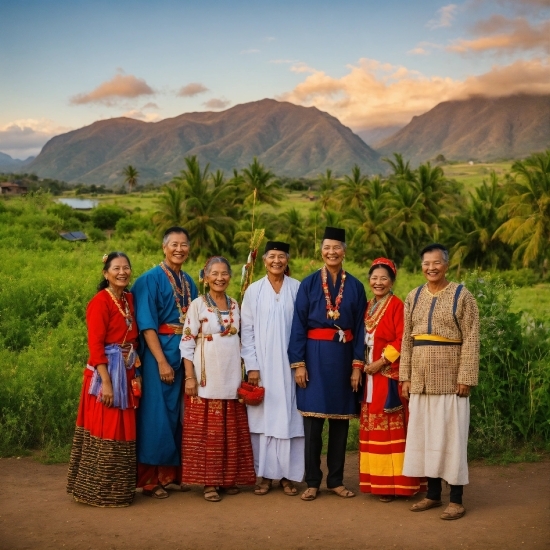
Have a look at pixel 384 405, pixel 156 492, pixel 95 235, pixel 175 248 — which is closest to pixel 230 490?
pixel 156 492

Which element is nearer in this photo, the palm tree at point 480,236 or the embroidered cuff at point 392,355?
the embroidered cuff at point 392,355

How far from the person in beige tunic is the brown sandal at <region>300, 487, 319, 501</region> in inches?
27.0

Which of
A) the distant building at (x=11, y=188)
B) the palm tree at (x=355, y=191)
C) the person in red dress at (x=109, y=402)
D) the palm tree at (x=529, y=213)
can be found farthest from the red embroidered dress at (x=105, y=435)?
the distant building at (x=11, y=188)

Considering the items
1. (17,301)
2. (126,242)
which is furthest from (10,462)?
(126,242)

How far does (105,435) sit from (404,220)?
34.1 meters

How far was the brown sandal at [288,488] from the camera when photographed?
536cm

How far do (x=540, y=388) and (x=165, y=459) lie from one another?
11.8ft

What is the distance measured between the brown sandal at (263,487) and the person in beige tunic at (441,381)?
1038mm

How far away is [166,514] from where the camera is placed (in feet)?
16.2

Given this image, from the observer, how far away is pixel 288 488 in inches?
212

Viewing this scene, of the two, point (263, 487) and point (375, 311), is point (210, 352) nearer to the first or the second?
point (263, 487)

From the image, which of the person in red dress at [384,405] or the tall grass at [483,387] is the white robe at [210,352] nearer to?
the person in red dress at [384,405]

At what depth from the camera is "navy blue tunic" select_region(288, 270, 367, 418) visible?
529 cm

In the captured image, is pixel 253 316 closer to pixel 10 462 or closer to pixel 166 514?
pixel 166 514
